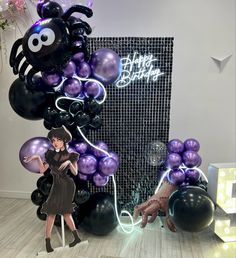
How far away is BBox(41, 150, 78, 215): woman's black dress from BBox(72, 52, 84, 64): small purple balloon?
0.72 meters

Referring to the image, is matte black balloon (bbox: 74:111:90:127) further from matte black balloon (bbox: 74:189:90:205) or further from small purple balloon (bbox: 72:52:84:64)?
matte black balloon (bbox: 74:189:90:205)

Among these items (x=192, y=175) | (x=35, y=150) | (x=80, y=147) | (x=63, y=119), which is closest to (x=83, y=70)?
(x=63, y=119)

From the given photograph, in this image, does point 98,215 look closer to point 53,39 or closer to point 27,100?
point 27,100

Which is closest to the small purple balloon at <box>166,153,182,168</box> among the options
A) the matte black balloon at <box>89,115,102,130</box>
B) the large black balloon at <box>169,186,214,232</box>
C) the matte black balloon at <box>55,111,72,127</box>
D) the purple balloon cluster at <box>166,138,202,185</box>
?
the purple balloon cluster at <box>166,138,202,185</box>

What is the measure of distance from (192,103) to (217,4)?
3.40 ft

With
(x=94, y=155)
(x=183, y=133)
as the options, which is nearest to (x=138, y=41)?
(x=183, y=133)

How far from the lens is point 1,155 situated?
3344mm

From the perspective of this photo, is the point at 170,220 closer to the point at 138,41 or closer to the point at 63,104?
the point at 63,104

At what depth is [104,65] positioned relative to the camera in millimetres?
2211

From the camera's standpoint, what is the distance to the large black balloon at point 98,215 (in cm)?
236

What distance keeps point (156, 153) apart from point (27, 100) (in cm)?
131

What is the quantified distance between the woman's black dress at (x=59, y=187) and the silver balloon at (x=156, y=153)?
0.94 m

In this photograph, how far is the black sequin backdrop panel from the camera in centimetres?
290

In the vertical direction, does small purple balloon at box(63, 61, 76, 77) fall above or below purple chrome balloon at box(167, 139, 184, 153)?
above
